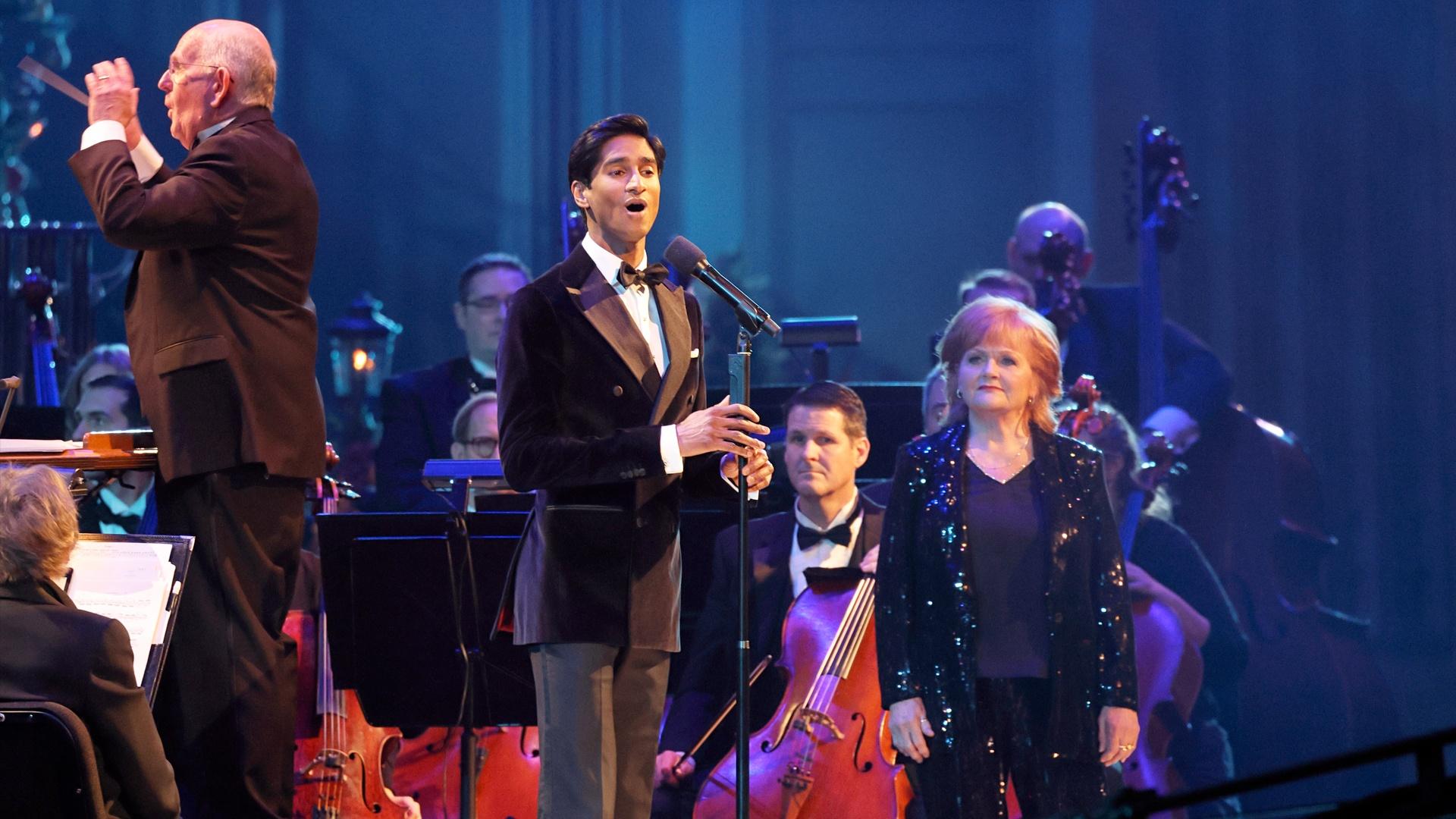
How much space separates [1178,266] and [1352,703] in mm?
2244

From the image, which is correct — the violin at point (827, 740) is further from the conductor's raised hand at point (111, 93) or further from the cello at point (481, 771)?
the conductor's raised hand at point (111, 93)

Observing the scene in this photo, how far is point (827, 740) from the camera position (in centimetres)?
371

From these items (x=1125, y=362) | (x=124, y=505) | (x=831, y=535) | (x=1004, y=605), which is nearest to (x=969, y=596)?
(x=1004, y=605)

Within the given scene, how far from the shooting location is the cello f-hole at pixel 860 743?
370 centimetres

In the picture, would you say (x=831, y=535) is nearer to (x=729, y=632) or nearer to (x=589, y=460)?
(x=729, y=632)

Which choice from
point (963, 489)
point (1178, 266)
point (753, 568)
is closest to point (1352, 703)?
point (1178, 266)

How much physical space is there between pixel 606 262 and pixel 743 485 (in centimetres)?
49

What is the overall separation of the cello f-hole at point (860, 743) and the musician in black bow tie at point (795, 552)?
56 cm

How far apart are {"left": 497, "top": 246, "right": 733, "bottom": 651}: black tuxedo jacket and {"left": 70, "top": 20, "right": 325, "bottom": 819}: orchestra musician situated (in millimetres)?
496

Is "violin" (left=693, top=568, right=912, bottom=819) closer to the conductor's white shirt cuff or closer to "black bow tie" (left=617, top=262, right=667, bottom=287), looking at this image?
"black bow tie" (left=617, top=262, right=667, bottom=287)

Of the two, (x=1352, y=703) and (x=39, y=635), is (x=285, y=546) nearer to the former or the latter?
(x=39, y=635)

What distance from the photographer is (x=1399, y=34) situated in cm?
704

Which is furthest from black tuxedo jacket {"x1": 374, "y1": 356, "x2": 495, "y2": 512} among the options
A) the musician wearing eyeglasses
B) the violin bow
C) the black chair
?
the black chair

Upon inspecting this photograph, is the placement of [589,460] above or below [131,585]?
above
